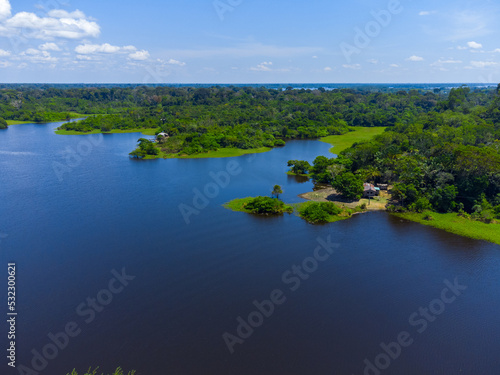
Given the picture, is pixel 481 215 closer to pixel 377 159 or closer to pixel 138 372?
pixel 377 159

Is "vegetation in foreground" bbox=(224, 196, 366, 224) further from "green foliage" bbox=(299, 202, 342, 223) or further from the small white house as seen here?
the small white house

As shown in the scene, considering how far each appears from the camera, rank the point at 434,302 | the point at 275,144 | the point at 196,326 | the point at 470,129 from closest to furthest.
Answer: the point at 196,326, the point at 434,302, the point at 470,129, the point at 275,144

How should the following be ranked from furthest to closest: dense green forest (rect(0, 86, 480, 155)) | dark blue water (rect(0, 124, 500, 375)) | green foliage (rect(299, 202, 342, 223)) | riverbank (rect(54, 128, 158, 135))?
riverbank (rect(54, 128, 158, 135)) → dense green forest (rect(0, 86, 480, 155)) → green foliage (rect(299, 202, 342, 223)) → dark blue water (rect(0, 124, 500, 375))

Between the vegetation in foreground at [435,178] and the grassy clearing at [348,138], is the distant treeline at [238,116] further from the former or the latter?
the vegetation in foreground at [435,178]

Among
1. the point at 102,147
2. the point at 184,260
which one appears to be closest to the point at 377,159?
the point at 184,260

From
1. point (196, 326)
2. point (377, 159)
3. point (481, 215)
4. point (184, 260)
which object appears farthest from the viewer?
point (377, 159)

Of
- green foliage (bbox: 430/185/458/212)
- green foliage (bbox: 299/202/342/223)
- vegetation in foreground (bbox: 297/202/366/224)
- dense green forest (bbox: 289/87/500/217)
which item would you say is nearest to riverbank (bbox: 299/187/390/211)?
dense green forest (bbox: 289/87/500/217)
